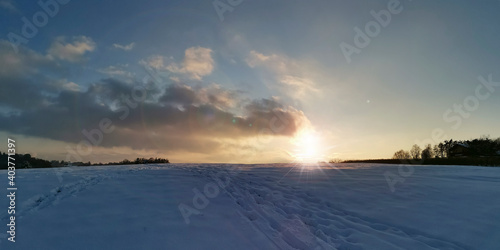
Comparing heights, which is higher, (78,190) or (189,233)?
(78,190)

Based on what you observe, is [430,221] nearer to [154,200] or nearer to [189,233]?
[189,233]

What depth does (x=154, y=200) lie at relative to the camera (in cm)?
909

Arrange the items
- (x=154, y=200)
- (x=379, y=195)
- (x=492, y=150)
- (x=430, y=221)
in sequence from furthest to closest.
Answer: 1. (x=492, y=150)
2. (x=379, y=195)
3. (x=154, y=200)
4. (x=430, y=221)

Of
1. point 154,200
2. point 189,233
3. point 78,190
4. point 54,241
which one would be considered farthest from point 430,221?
point 78,190

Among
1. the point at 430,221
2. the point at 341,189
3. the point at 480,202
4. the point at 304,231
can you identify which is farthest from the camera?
the point at 341,189

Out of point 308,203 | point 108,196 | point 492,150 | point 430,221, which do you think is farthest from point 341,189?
point 492,150

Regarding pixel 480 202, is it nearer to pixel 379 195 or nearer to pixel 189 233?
pixel 379 195

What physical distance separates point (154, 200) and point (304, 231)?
5.33 meters

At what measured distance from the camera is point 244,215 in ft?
28.2

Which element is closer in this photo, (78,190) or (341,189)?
(78,190)

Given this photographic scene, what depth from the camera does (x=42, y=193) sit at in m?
9.31

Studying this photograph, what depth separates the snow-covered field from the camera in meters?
6.56

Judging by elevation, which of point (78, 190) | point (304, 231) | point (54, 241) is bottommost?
point (304, 231)

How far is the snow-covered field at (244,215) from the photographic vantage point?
6562 millimetres
